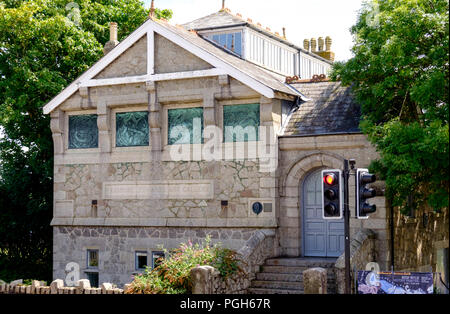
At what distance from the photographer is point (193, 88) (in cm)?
2225

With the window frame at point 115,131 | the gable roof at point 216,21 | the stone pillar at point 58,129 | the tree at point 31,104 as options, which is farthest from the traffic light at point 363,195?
the tree at point 31,104

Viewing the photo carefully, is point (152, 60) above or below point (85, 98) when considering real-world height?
above

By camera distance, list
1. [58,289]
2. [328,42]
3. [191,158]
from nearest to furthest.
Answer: [58,289] → [191,158] → [328,42]

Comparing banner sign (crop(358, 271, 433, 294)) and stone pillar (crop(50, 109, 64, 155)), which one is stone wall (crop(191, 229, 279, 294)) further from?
stone pillar (crop(50, 109, 64, 155))

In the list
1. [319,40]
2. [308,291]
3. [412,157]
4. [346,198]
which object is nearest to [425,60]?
[412,157]

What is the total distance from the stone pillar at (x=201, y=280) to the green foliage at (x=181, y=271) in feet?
0.75

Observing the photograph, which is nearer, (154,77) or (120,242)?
(154,77)

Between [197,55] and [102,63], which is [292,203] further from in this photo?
[102,63]

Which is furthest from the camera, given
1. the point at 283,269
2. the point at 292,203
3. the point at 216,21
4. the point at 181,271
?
the point at 216,21

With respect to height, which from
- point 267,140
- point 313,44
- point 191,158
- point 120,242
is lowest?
point 120,242

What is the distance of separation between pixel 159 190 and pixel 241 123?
3.25m

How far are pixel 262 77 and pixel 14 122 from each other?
10328 millimetres

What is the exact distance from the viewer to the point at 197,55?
22062 mm

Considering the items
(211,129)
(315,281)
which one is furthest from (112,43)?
(315,281)
